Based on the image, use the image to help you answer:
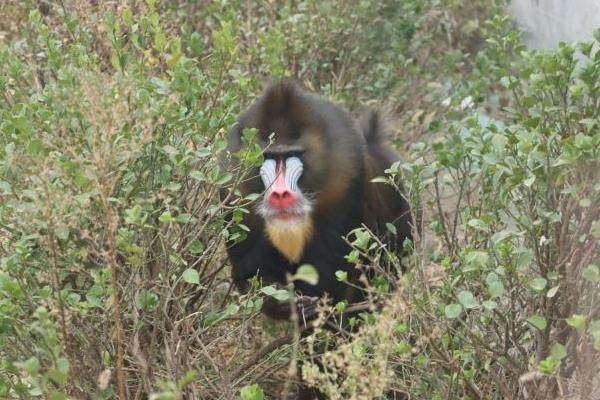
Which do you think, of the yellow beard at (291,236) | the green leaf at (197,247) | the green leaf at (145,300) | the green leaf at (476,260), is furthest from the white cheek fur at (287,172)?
the green leaf at (476,260)

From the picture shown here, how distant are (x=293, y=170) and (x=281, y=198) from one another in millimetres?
205

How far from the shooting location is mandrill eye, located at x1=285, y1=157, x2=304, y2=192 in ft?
12.5

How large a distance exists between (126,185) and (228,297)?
2.71 feet

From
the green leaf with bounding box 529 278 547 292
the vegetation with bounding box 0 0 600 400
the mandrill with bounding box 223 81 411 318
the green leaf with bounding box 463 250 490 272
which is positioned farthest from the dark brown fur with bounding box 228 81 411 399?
the green leaf with bounding box 529 278 547 292

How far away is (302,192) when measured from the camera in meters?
3.93

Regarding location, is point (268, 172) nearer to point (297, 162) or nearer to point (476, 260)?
point (297, 162)

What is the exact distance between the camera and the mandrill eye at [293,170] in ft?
12.5

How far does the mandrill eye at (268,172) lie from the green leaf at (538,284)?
48.4 inches

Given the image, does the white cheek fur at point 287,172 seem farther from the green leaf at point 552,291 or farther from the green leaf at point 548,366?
the green leaf at point 548,366

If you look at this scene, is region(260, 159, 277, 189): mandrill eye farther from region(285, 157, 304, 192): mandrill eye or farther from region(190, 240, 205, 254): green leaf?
region(190, 240, 205, 254): green leaf

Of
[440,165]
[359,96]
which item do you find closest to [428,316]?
[440,165]

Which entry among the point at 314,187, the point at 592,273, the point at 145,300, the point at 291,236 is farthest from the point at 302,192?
the point at 592,273

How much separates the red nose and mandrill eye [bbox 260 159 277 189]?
0.10 m

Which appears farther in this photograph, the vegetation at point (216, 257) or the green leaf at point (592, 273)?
the vegetation at point (216, 257)
